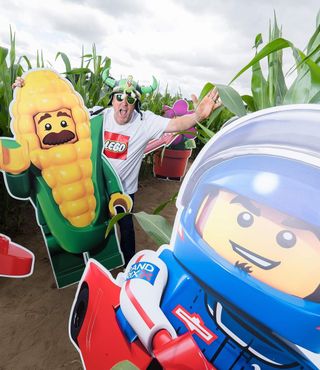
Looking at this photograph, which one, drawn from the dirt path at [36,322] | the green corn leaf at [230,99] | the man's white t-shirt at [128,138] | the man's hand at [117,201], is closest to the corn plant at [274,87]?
the green corn leaf at [230,99]

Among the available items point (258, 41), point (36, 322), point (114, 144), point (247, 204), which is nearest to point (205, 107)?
point (258, 41)

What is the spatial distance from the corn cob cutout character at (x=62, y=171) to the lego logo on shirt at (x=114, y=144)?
0.08 m

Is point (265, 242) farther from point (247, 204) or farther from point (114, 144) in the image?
point (114, 144)

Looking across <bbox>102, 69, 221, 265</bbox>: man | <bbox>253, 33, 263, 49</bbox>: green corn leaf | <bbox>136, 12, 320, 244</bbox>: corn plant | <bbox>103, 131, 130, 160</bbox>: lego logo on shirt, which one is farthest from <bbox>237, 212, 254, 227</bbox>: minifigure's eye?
<bbox>103, 131, 130, 160</bbox>: lego logo on shirt

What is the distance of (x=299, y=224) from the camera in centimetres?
49

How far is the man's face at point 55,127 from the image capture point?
1.18 meters

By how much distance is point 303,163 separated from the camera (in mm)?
495

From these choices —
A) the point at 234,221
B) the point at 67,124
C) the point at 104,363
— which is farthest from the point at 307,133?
the point at 67,124

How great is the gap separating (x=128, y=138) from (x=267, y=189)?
3.23ft

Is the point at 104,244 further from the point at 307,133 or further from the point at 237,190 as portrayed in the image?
the point at 307,133

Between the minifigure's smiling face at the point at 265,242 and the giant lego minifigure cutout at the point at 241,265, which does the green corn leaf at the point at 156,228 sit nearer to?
the giant lego minifigure cutout at the point at 241,265

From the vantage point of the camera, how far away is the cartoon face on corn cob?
3.83ft

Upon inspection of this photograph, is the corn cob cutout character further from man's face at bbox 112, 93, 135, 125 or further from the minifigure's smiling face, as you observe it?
the minifigure's smiling face

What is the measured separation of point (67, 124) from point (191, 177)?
2.48 ft
